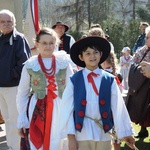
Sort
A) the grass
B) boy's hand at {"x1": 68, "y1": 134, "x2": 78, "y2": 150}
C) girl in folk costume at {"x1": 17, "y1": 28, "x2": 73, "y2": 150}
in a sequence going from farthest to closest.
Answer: the grass
girl in folk costume at {"x1": 17, "y1": 28, "x2": 73, "y2": 150}
boy's hand at {"x1": 68, "y1": 134, "x2": 78, "y2": 150}

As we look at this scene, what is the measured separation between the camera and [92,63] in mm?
3207

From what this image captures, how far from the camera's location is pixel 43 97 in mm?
4164

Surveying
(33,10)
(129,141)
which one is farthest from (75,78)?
(33,10)

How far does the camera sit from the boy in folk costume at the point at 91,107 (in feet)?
10.3

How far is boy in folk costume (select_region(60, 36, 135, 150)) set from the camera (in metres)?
3.14

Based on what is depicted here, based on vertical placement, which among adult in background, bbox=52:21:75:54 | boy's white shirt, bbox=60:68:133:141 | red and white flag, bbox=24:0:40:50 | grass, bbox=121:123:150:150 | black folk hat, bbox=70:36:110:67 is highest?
red and white flag, bbox=24:0:40:50

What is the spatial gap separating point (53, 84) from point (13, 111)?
1.15 meters

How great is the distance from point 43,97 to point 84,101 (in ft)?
3.62

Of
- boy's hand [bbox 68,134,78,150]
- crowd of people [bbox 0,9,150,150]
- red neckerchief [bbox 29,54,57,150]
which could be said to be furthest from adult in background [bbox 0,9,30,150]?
boy's hand [bbox 68,134,78,150]

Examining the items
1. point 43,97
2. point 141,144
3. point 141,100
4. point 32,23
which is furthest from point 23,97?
point 32,23

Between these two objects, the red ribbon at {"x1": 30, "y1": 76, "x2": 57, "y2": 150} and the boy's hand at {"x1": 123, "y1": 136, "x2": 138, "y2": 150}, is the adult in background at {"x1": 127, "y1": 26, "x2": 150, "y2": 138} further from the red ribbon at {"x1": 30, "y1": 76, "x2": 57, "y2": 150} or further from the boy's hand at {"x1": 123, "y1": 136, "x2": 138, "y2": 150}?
the boy's hand at {"x1": 123, "y1": 136, "x2": 138, "y2": 150}

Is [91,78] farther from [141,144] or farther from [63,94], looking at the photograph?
[141,144]

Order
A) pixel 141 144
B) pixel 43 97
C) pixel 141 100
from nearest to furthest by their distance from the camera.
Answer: pixel 43 97 → pixel 141 100 → pixel 141 144

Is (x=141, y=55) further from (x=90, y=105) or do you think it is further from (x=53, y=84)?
(x=90, y=105)
